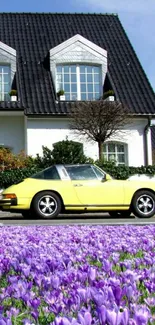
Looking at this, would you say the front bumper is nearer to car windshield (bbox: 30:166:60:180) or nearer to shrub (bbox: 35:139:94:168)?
car windshield (bbox: 30:166:60:180)

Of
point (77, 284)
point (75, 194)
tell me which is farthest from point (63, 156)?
point (77, 284)

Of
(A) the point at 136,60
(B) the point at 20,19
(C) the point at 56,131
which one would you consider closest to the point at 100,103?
(C) the point at 56,131

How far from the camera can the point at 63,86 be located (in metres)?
24.4

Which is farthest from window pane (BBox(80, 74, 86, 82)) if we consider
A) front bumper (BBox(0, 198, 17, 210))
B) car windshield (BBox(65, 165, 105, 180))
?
front bumper (BBox(0, 198, 17, 210))

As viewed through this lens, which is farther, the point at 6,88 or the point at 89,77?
the point at 89,77

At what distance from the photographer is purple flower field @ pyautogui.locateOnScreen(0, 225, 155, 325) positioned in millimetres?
2039

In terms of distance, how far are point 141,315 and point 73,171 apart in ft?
37.0

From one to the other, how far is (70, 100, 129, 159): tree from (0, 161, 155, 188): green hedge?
3.87ft

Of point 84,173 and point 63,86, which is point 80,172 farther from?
point 63,86

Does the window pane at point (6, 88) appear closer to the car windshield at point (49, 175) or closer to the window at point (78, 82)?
the window at point (78, 82)

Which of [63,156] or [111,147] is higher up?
[111,147]

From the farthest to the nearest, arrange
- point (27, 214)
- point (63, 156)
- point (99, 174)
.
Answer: point (63, 156), point (27, 214), point (99, 174)

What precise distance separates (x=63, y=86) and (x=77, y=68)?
116 centimetres

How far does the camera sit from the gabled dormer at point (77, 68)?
80.0 ft
